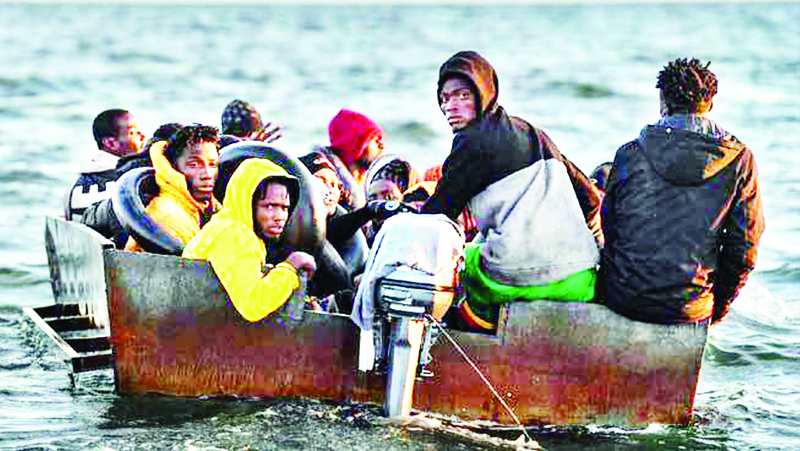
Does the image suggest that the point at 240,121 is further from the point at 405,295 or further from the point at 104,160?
the point at 405,295

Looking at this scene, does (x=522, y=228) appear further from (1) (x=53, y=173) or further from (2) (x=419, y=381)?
(1) (x=53, y=173)

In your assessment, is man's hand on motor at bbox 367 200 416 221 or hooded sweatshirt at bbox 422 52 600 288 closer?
hooded sweatshirt at bbox 422 52 600 288

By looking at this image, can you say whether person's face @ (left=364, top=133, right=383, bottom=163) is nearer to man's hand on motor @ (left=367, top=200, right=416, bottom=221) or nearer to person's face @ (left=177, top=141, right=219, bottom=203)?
man's hand on motor @ (left=367, top=200, right=416, bottom=221)

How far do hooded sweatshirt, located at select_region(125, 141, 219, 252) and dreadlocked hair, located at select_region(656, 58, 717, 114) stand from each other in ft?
7.85

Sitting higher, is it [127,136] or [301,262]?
[127,136]

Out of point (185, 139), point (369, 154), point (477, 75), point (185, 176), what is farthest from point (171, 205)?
point (369, 154)

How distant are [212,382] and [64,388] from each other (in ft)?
4.16

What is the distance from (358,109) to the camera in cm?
2514

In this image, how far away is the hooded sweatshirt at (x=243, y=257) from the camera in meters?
6.43

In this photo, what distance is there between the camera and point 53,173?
662 inches

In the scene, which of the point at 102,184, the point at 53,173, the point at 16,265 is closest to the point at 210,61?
the point at 53,173

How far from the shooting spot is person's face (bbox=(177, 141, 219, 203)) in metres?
7.05

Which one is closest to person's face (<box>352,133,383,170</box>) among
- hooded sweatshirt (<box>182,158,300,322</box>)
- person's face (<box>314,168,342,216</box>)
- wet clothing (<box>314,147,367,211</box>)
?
wet clothing (<box>314,147,367,211</box>)

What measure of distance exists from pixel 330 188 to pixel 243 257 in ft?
4.93
